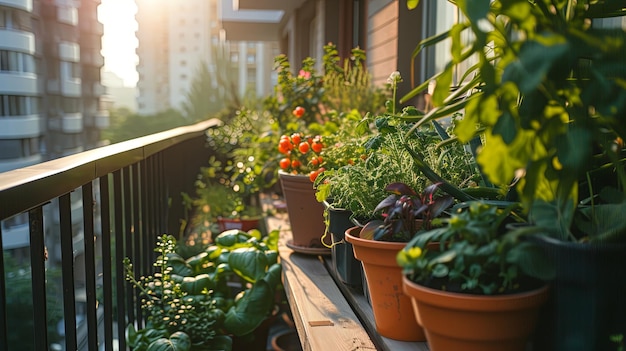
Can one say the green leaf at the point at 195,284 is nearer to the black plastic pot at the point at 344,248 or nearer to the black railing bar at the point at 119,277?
the black railing bar at the point at 119,277

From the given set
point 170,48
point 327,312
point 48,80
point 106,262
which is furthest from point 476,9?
point 170,48

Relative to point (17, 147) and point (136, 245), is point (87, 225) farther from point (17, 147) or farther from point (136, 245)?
point (17, 147)

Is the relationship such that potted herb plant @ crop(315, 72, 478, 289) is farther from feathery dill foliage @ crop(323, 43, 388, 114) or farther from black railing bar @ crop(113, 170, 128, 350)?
feathery dill foliage @ crop(323, 43, 388, 114)

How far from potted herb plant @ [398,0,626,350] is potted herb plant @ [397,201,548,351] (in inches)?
1.5

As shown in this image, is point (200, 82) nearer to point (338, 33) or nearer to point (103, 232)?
point (338, 33)

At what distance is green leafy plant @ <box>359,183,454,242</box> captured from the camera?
106 centimetres

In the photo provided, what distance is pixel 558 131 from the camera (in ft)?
2.47

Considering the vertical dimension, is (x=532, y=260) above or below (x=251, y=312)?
above

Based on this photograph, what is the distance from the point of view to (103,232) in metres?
1.76

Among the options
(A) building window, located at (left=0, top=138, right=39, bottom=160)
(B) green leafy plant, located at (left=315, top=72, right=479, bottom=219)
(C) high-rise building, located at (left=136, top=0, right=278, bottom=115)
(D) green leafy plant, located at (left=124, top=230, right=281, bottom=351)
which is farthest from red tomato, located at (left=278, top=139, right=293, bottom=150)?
(C) high-rise building, located at (left=136, top=0, right=278, bottom=115)

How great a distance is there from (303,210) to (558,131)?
4.52 ft

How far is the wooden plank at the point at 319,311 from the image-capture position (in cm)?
131

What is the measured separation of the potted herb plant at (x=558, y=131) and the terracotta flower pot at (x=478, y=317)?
44 mm

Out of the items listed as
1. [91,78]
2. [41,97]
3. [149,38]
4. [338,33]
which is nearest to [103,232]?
[338,33]
